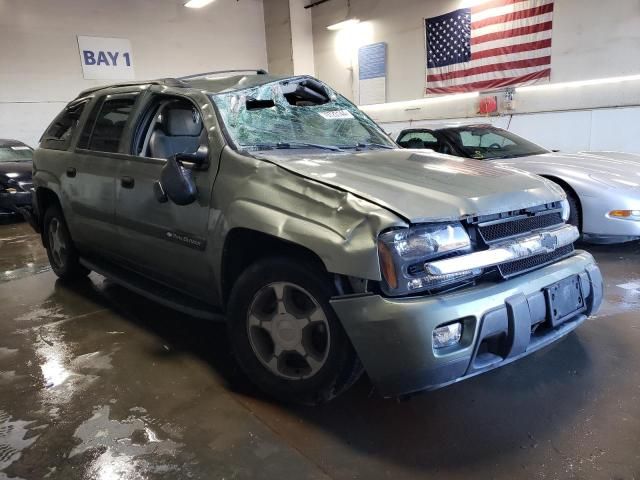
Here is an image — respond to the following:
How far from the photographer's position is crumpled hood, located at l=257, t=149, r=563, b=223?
1929mm

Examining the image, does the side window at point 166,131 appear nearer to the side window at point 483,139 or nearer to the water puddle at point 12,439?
the water puddle at point 12,439

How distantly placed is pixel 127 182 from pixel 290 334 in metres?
1.59

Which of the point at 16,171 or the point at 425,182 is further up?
the point at 425,182

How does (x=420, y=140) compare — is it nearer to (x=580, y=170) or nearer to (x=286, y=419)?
(x=580, y=170)

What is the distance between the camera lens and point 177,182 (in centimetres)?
245

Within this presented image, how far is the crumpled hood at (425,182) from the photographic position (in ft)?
6.33

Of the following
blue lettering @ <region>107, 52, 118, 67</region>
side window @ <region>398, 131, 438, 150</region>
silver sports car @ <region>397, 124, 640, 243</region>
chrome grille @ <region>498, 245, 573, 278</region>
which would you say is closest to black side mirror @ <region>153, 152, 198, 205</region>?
chrome grille @ <region>498, 245, 573, 278</region>

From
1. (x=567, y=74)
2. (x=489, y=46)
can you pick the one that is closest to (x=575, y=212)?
(x=567, y=74)

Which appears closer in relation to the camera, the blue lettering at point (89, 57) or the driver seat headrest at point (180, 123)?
the driver seat headrest at point (180, 123)

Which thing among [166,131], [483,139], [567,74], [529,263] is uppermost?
[567,74]

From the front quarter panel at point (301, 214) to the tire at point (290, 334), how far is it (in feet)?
0.58

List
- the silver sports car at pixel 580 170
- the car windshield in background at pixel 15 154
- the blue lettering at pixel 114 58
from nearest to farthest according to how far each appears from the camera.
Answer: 1. the silver sports car at pixel 580 170
2. the car windshield in background at pixel 15 154
3. the blue lettering at pixel 114 58

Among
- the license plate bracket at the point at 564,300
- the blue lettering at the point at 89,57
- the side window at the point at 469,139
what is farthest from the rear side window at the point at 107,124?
the blue lettering at the point at 89,57

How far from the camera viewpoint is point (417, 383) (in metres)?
1.84
